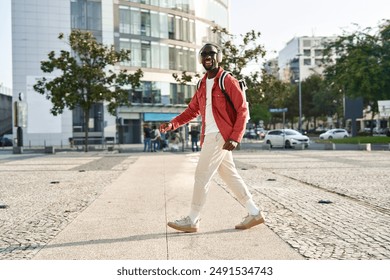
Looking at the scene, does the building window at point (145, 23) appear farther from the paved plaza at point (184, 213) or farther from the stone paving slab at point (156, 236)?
the stone paving slab at point (156, 236)

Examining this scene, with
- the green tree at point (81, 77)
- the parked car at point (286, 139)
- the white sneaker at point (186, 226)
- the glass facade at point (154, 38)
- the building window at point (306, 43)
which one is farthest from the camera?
the building window at point (306, 43)

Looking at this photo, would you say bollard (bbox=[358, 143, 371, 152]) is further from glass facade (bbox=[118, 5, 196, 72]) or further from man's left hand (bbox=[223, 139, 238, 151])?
glass facade (bbox=[118, 5, 196, 72])

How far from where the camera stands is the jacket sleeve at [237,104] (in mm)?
4301

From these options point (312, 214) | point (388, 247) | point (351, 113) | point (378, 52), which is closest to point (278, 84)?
point (378, 52)

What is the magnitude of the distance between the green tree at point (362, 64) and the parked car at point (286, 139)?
4.61 meters

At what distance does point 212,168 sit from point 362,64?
30.1 metres

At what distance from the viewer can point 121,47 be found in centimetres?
4544

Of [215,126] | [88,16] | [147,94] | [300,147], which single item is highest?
[88,16]

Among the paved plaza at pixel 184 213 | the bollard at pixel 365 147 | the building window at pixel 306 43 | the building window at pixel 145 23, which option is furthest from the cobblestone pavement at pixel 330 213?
the building window at pixel 306 43

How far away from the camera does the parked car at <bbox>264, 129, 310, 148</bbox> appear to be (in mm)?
31214

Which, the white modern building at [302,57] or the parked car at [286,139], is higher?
the white modern building at [302,57]

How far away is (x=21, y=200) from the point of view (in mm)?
7480

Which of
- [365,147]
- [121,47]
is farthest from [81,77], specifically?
[121,47]

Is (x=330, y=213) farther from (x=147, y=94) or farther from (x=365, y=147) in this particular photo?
(x=147, y=94)
